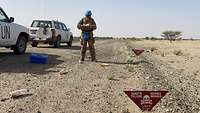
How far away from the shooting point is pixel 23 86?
1005 centimetres

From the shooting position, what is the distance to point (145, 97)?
23.4 ft

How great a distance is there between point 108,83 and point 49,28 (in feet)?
53.9

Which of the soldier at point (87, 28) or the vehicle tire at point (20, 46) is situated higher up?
the soldier at point (87, 28)

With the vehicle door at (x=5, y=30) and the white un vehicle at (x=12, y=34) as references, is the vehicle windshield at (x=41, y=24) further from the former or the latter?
the vehicle door at (x=5, y=30)

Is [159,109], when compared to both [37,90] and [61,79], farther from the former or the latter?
[61,79]

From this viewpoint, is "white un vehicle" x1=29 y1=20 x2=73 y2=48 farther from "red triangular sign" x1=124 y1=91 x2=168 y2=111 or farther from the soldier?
"red triangular sign" x1=124 y1=91 x2=168 y2=111

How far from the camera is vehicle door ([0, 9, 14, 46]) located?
653 inches

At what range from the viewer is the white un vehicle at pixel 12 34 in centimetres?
1675

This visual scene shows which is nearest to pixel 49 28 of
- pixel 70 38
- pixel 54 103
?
pixel 70 38

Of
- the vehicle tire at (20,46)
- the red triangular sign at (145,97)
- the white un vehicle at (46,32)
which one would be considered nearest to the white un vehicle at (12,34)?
the vehicle tire at (20,46)

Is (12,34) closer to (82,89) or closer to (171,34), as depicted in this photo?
(82,89)

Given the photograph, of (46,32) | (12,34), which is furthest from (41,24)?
(12,34)

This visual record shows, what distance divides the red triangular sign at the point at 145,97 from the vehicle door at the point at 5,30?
10.2m

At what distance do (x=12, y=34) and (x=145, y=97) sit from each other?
442 inches
